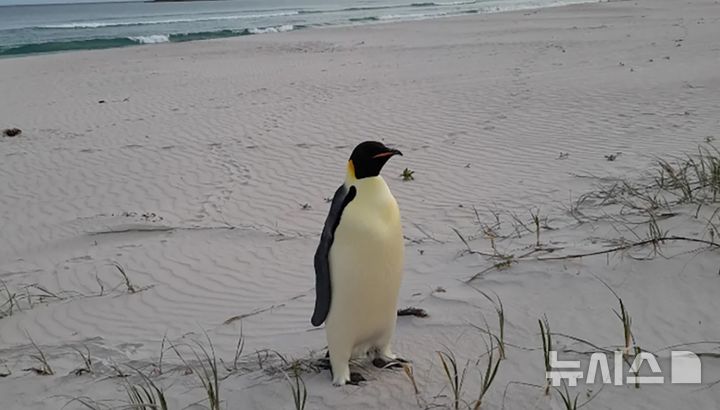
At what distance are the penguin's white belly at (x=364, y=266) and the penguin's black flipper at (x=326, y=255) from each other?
2cm

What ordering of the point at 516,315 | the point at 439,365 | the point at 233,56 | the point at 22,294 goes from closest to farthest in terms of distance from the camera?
the point at 439,365 < the point at 516,315 < the point at 22,294 < the point at 233,56

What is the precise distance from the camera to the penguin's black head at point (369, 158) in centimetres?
299

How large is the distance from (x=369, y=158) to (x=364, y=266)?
0.47 m

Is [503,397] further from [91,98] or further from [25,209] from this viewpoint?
[91,98]

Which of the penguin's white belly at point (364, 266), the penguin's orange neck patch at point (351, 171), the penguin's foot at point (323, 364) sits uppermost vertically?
the penguin's orange neck patch at point (351, 171)

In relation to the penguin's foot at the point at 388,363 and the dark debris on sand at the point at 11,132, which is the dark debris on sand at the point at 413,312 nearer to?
the penguin's foot at the point at 388,363

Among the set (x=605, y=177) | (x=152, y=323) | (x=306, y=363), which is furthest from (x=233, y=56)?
(x=306, y=363)

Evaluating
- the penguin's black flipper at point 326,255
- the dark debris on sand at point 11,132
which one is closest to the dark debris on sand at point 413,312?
the penguin's black flipper at point 326,255

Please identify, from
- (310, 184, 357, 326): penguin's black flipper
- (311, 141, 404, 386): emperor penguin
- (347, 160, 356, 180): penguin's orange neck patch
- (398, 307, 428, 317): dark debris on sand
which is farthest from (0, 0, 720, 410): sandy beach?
(347, 160, 356, 180): penguin's orange neck patch

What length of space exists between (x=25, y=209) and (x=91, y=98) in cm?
787

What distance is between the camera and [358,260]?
9.87ft

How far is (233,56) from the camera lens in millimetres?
22047

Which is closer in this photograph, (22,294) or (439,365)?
(439,365)

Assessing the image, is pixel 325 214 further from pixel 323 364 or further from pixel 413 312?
pixel 323 364
